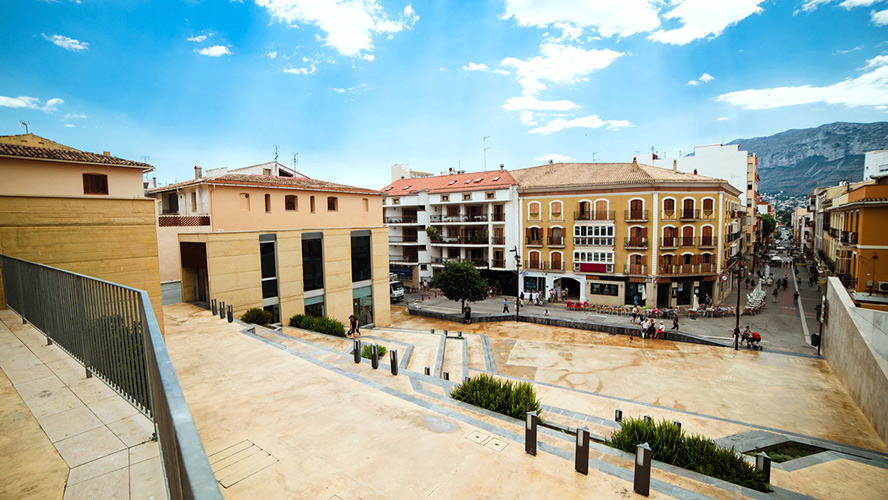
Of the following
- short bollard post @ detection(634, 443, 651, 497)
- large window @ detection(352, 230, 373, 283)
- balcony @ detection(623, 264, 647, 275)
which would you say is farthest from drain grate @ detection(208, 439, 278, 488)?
balcony @ detection(623, 264, 647, 275)

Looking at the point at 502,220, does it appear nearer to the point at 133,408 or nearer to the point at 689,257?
the point at 689,257

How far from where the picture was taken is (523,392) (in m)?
9.55

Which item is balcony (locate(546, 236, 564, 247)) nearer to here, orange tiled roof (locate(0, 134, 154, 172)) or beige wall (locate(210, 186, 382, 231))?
beige wall (locate(210, 186, 382, 231))

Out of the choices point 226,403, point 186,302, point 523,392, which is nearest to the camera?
point 226,403

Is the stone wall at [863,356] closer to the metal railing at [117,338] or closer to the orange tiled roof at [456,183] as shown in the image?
the metal railing at [117,338]

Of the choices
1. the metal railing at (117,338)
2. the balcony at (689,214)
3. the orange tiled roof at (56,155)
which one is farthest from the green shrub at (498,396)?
the balcony at (689,214)

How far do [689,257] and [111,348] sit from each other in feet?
121

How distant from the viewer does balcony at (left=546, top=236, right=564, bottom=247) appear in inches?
1441

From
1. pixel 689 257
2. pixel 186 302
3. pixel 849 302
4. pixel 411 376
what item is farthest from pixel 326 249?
pixel 689 257

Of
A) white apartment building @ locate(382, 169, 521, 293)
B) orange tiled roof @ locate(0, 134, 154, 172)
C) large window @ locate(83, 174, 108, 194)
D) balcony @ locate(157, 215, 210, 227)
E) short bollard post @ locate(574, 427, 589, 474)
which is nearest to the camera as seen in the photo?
short bollard post @ locate(574, 427, 589, 474)

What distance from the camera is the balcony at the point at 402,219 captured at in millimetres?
46812

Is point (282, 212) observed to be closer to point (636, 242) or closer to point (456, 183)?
point (456, 183)

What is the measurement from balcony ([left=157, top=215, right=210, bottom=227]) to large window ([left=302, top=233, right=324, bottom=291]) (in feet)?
17.3

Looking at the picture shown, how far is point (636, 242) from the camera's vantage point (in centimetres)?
3344
